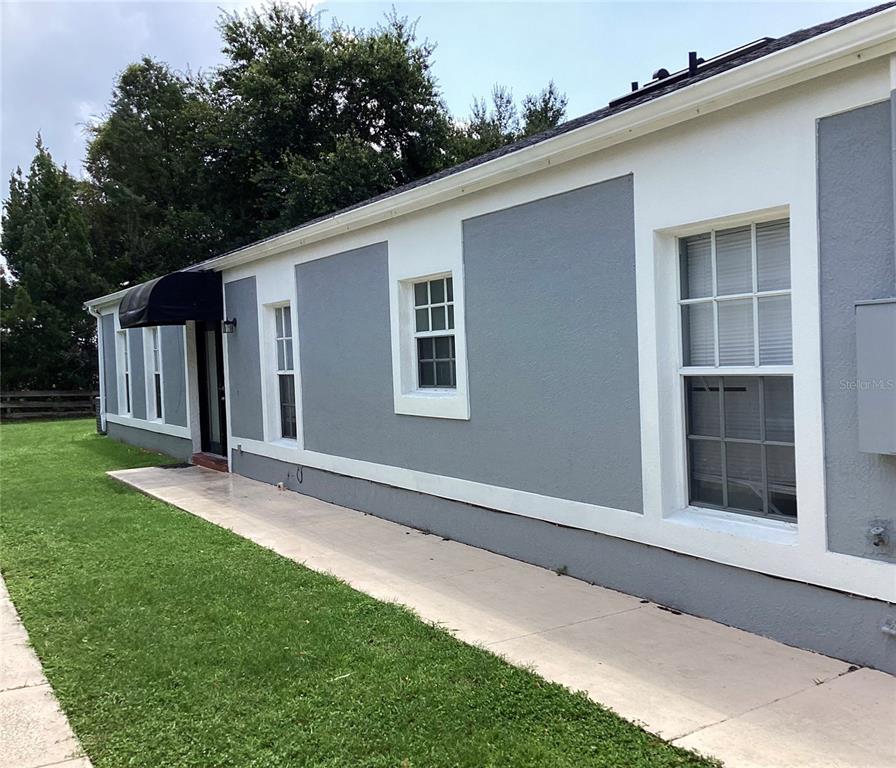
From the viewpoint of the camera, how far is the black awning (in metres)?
10.9

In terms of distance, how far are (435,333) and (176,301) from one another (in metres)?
5.51

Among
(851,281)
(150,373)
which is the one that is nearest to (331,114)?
(150,373)

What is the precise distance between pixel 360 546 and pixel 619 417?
2831 millimetres

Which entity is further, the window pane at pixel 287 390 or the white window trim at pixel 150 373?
the white window trim at pixel 150 373

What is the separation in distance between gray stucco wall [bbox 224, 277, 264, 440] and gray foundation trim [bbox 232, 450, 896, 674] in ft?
12.9

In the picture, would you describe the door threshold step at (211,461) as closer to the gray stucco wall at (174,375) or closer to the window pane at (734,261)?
the gray stucco wall at (174,375)

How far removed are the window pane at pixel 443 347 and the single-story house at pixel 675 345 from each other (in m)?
0.06

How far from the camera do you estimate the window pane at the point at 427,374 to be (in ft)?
24.7

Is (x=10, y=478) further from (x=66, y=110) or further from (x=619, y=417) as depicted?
(x=66, y=110)

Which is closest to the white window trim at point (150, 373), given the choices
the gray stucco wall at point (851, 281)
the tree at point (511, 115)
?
the gray stucco wall at point (851, 281)

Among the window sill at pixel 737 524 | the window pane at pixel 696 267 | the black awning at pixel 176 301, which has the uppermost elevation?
the black awning at pixel 176 301

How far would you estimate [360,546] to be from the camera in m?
6.84

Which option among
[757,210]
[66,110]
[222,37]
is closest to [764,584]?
[757,210]

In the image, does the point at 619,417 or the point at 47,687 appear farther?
the point at 619,417
